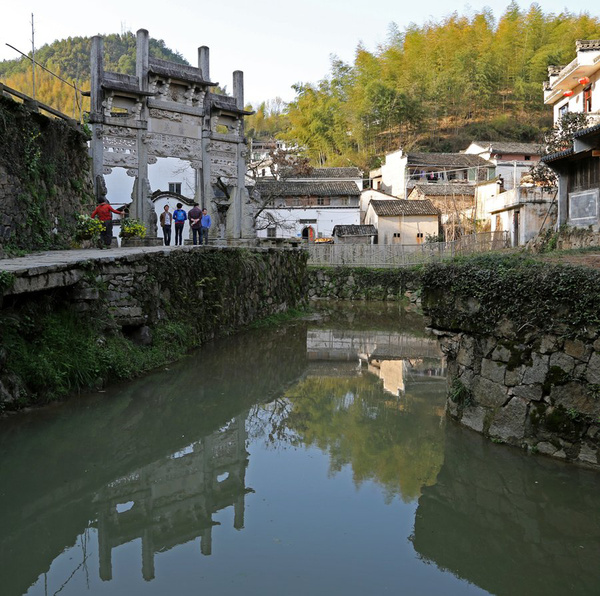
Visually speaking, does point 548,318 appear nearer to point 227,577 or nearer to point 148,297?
point 227,577

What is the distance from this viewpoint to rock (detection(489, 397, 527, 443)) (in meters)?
7.47

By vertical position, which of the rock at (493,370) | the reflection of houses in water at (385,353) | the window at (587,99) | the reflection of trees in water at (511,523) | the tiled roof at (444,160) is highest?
the tiled roof at (444,160)

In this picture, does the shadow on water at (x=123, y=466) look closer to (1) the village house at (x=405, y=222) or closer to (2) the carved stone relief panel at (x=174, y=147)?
(2) the carved stone relief panel at (x=174, y=147)

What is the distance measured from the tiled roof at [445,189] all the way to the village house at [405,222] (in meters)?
2.10

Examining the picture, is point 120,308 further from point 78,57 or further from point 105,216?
point 78,57

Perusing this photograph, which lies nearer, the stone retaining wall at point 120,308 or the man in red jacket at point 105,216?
the stone retaining wall at point 120,308

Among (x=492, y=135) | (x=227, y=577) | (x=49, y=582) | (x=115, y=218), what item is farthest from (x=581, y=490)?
(x=492, y=135)

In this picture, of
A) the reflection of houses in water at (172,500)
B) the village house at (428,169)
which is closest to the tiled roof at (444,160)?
the village house at (428,169)

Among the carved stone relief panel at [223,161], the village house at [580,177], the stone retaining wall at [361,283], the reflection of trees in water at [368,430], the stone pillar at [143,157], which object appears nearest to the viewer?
the reflection of trees in water at [368,430]

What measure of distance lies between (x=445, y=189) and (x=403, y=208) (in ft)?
13.7

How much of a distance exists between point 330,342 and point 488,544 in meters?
11.7

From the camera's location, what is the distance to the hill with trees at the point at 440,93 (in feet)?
197

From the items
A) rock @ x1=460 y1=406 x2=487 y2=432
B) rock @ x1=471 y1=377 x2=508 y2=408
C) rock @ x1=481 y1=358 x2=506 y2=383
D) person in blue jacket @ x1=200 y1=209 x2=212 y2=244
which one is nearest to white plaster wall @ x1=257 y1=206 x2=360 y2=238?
person in blue jacket @ x1=200 y1=209 x2=212 y2=244

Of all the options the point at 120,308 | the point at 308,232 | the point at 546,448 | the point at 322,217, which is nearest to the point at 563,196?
the point at 546,448
